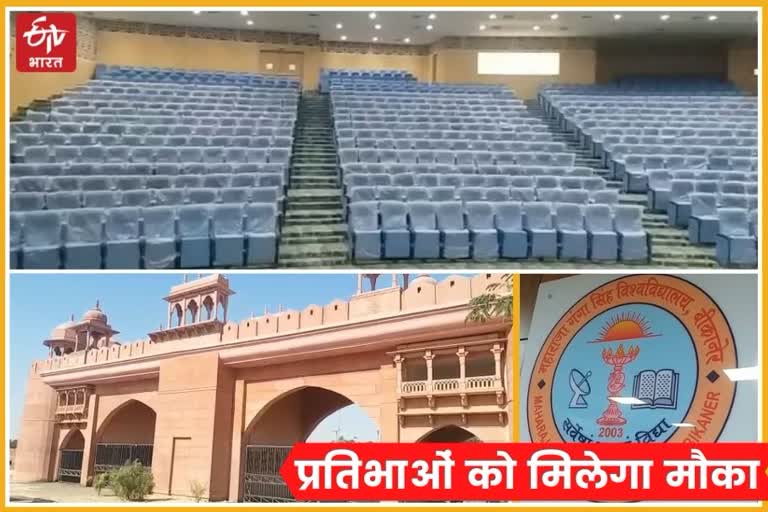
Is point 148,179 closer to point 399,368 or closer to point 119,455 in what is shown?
point 119,455

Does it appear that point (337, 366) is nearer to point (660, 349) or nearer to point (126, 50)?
point (660, 349)

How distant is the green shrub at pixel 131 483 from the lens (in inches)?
111

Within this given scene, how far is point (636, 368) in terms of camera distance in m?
2.41

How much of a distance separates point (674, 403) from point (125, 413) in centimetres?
262

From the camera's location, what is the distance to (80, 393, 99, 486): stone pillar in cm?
304

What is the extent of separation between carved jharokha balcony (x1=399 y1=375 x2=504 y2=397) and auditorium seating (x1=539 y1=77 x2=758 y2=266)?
5.46ft

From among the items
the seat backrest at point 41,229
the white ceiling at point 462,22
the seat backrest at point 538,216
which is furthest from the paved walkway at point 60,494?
the white ceiling at point 462,22

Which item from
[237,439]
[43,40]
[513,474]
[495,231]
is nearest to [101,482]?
[237,439]

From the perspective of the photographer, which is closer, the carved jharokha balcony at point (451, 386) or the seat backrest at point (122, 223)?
the carved jharokha balcony at point (451, 386)

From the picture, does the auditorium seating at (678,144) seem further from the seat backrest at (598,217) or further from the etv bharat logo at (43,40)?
the etv bharat logo at (43,40)

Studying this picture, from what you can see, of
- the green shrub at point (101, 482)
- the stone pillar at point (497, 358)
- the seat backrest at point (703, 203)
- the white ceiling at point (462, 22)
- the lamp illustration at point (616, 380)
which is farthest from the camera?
the white ceiling at point (462, 22)

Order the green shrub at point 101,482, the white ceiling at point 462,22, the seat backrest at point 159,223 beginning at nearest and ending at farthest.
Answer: the green shrub at point 101,482, the seat backrest at point 159,223, the white ceiling at point 462,22

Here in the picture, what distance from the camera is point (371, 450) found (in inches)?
94.6

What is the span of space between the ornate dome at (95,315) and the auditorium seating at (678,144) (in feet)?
10.9
